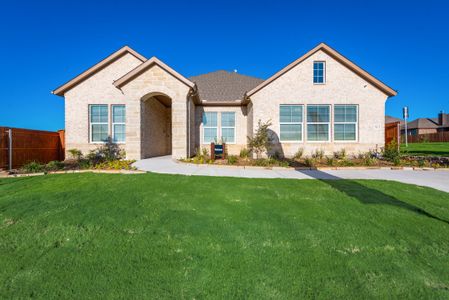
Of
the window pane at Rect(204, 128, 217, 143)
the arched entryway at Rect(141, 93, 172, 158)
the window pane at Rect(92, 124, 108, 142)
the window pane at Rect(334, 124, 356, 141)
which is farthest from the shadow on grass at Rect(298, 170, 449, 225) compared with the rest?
the window pane at Rect(92, 124, 108, 142)

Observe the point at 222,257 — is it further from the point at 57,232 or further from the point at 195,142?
the point at 195,142

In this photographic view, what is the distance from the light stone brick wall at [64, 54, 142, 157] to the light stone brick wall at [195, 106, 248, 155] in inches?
200

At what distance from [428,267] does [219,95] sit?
15637 mm

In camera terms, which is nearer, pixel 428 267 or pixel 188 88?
pixel 428 267

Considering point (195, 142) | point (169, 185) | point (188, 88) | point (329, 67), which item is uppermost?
point (329, 67)

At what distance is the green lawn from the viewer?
2.22 m

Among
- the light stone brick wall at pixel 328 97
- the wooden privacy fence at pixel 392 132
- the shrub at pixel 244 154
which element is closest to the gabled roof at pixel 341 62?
the light stone brick wall at pixel 328 97

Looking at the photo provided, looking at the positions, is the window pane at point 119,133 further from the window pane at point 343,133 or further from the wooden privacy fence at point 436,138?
the wooden privacy fence at point 436,138

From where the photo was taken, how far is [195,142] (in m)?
15.2

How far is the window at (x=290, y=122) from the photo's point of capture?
534 inches

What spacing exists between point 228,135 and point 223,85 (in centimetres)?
591

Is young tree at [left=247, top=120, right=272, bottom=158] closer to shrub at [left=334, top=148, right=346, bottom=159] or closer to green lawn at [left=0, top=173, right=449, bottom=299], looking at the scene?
shrub at [left=334, top=148, right=346, bottom=159]

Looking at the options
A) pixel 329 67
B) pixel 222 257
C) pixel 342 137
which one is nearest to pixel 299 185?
pixel 222 257

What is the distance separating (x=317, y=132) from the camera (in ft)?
44.7
